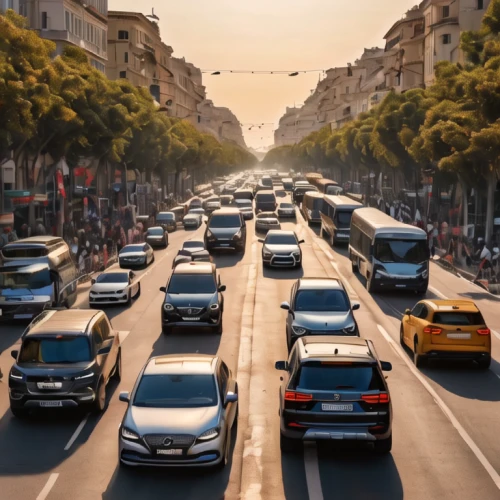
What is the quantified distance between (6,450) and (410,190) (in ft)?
238

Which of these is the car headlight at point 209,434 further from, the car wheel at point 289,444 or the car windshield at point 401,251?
the car windshield at point 401,251

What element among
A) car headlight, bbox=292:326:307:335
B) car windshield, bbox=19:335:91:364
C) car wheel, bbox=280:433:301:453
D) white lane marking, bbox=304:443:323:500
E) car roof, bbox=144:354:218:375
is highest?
car roof, bbox=144:354:218:375

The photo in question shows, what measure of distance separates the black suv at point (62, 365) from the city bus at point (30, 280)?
34.6 ft

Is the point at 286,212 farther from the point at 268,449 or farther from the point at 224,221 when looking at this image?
the point at 268,449

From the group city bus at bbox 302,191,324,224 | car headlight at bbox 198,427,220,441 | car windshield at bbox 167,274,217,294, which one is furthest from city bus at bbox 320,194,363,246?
car headlight at bbox 198,427,220,441

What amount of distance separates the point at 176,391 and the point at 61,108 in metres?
35.2

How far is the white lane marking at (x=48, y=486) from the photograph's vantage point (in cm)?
1359

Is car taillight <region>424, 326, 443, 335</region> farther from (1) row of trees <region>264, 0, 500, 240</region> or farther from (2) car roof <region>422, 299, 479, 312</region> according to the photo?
(1) row of trees <region>264, 0, 500, 240</region>

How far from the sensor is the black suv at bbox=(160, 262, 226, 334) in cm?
2695

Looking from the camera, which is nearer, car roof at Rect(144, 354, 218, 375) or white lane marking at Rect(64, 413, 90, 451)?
car roof at Rect(144, 354, 218, 375)

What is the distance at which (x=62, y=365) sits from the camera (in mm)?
17844

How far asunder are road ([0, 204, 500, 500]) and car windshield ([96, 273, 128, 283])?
Result: 639 cm

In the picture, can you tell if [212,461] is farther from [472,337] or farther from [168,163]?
[168,163]

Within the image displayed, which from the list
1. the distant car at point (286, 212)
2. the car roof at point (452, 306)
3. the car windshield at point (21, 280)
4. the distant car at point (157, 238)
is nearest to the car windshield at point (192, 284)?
the car windshield at point (21, 280)
